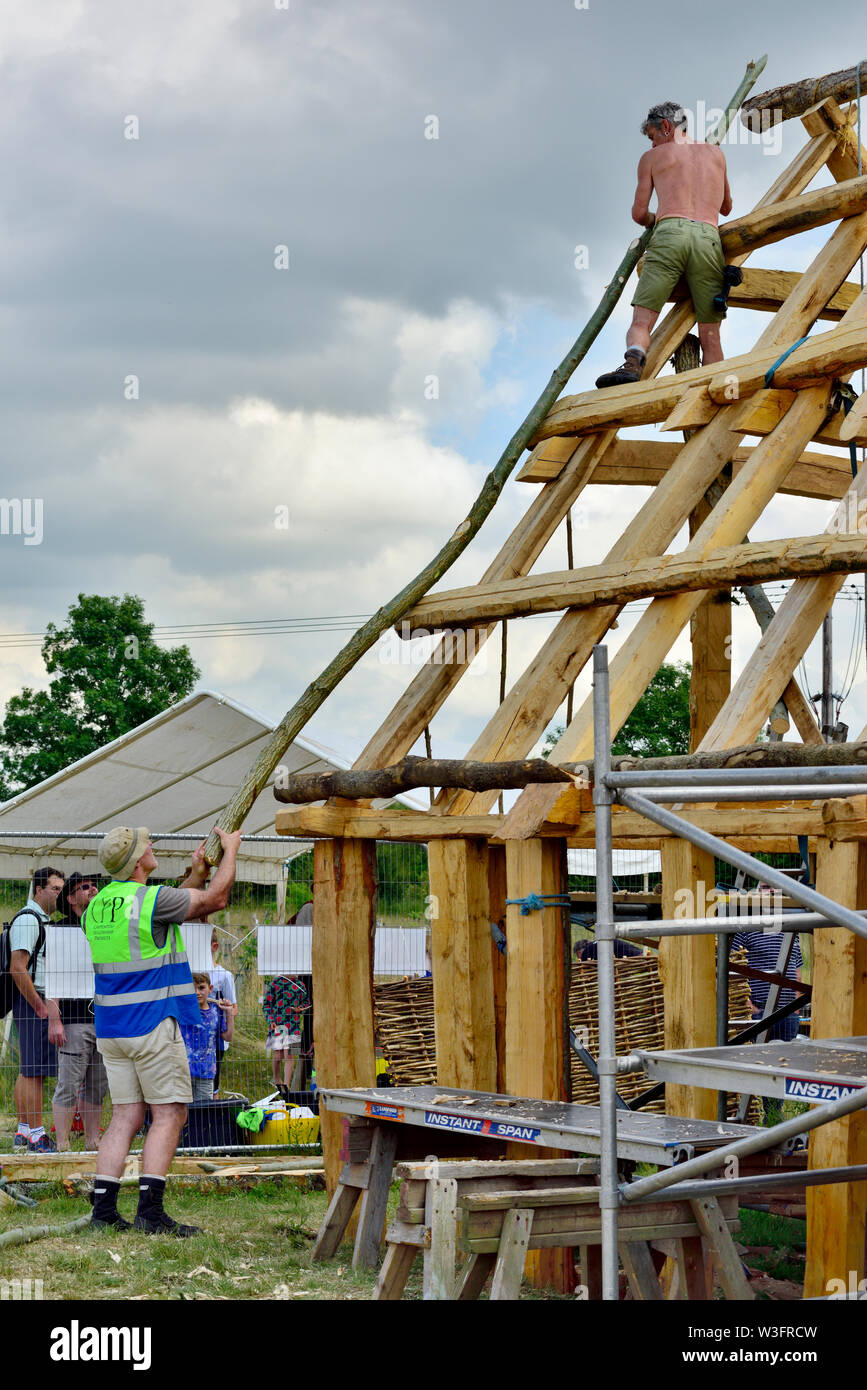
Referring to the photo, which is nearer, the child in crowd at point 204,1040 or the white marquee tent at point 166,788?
the child in crowd at point 204,1040

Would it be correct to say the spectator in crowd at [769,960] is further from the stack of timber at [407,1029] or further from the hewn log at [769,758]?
the hewn log at [769,758]

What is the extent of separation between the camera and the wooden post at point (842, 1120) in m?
5.63

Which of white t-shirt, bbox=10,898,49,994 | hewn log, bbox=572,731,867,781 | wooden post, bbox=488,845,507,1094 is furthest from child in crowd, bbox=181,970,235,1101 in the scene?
hewn log, bbox=572,731,867,781

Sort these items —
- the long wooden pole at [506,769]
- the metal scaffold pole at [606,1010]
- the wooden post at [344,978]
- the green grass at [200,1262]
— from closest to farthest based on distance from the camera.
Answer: the metal scaffold pole at [606,1010] → the long wooden pole at [506,769] → the green grass at [200,1262] → the wooden post at [344,978]

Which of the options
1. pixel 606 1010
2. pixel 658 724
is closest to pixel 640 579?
pixel 606 1010

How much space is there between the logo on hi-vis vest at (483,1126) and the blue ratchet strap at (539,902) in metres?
1.03

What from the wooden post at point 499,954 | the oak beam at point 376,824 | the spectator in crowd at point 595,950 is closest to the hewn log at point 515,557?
the oak beam at point 376,824

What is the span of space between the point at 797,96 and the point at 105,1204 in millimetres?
7881

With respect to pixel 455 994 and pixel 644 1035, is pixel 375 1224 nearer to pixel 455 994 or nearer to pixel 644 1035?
pixel 455 994

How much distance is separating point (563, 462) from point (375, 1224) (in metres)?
4.51

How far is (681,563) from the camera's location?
24.4 ft
